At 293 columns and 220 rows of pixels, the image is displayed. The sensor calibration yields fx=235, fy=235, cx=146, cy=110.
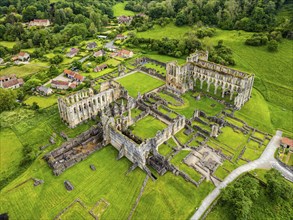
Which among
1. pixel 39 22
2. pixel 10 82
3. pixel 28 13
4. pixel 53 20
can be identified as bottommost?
pixel 10 82

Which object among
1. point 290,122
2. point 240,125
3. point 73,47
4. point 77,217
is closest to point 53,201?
point 77,217

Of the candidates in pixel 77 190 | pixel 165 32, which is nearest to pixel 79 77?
pixel 77 190

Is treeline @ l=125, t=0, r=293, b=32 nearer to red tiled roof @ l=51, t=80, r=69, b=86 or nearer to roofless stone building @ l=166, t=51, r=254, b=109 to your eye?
roofless stone building @ l=166, t=51, r=254, b=109

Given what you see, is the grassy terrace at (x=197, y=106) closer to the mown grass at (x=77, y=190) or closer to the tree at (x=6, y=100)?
the mown grass at (x=77, y=190)

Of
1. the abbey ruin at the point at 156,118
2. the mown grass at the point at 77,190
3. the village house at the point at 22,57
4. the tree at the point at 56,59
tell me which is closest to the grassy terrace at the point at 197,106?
the abbey ruin at the point at 156,118

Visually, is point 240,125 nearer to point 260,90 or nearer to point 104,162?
point 260,90

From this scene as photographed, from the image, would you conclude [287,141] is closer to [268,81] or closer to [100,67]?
[268,81]
